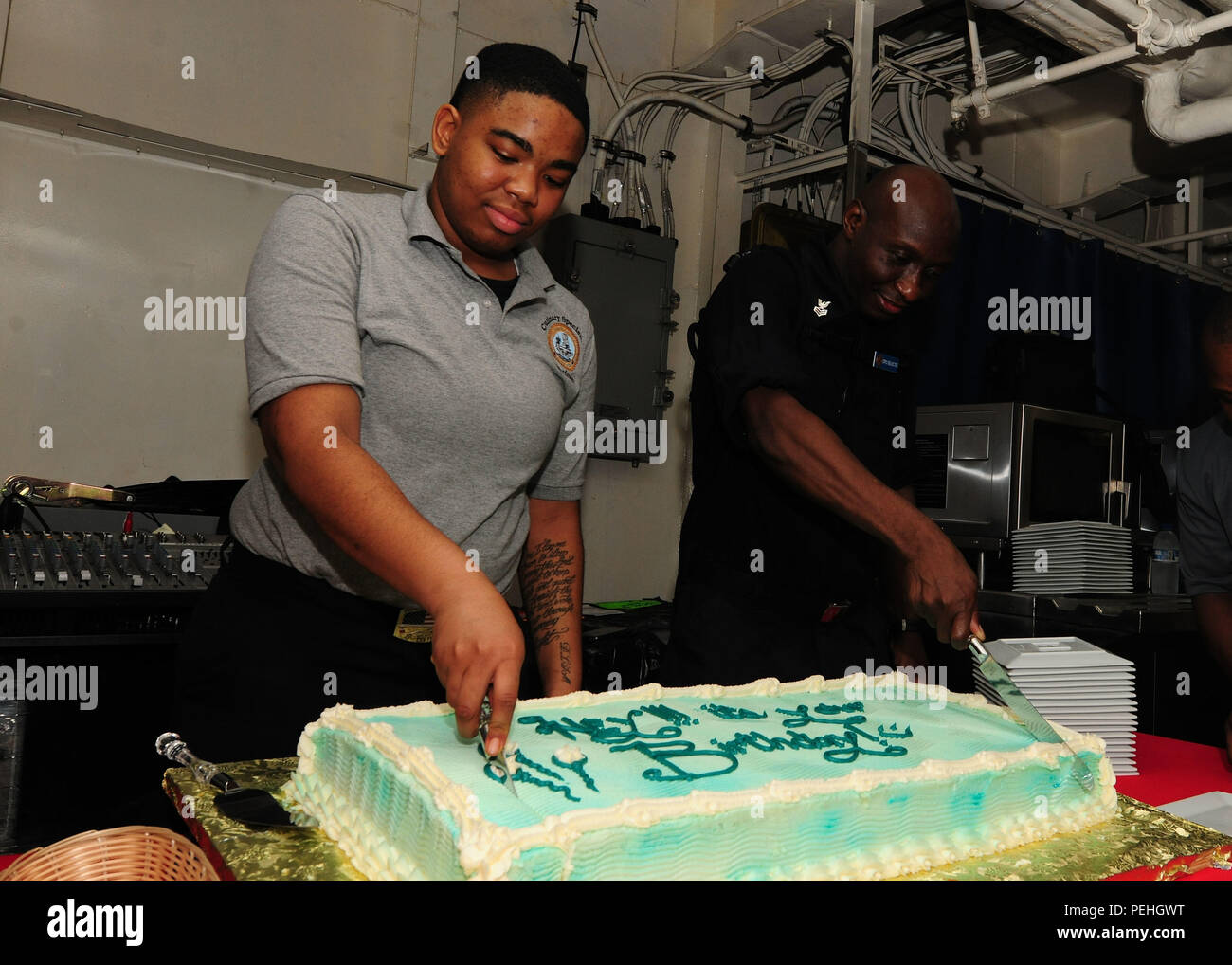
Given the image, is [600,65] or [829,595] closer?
[829,595]

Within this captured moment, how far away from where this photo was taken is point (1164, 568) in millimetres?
3736

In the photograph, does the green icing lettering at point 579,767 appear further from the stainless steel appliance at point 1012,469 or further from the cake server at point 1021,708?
the stainless steel appliance at point 1012,469

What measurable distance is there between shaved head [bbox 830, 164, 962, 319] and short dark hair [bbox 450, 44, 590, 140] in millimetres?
837

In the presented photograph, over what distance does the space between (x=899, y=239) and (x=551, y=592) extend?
1.05 m

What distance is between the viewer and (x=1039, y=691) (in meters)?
1.69

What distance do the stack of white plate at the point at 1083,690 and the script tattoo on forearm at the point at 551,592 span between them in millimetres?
764

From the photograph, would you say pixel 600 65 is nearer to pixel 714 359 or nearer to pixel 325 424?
pixel 714 359

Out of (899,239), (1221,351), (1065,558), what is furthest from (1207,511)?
(899,239)

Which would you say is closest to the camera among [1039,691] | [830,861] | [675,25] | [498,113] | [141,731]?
[830,861]

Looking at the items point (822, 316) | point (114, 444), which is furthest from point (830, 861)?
point (114, 444)

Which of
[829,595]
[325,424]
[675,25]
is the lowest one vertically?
[829,595]

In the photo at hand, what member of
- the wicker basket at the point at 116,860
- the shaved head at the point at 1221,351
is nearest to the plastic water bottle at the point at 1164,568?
the shaved head at the point at 1221,351

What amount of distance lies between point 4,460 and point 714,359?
2.51 meters

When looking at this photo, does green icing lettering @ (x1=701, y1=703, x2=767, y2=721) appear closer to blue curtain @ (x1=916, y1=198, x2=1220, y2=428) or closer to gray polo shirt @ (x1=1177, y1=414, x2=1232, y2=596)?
gray polo shirt @ (x1=1177, y1=414, x2=1232, y2=596)
